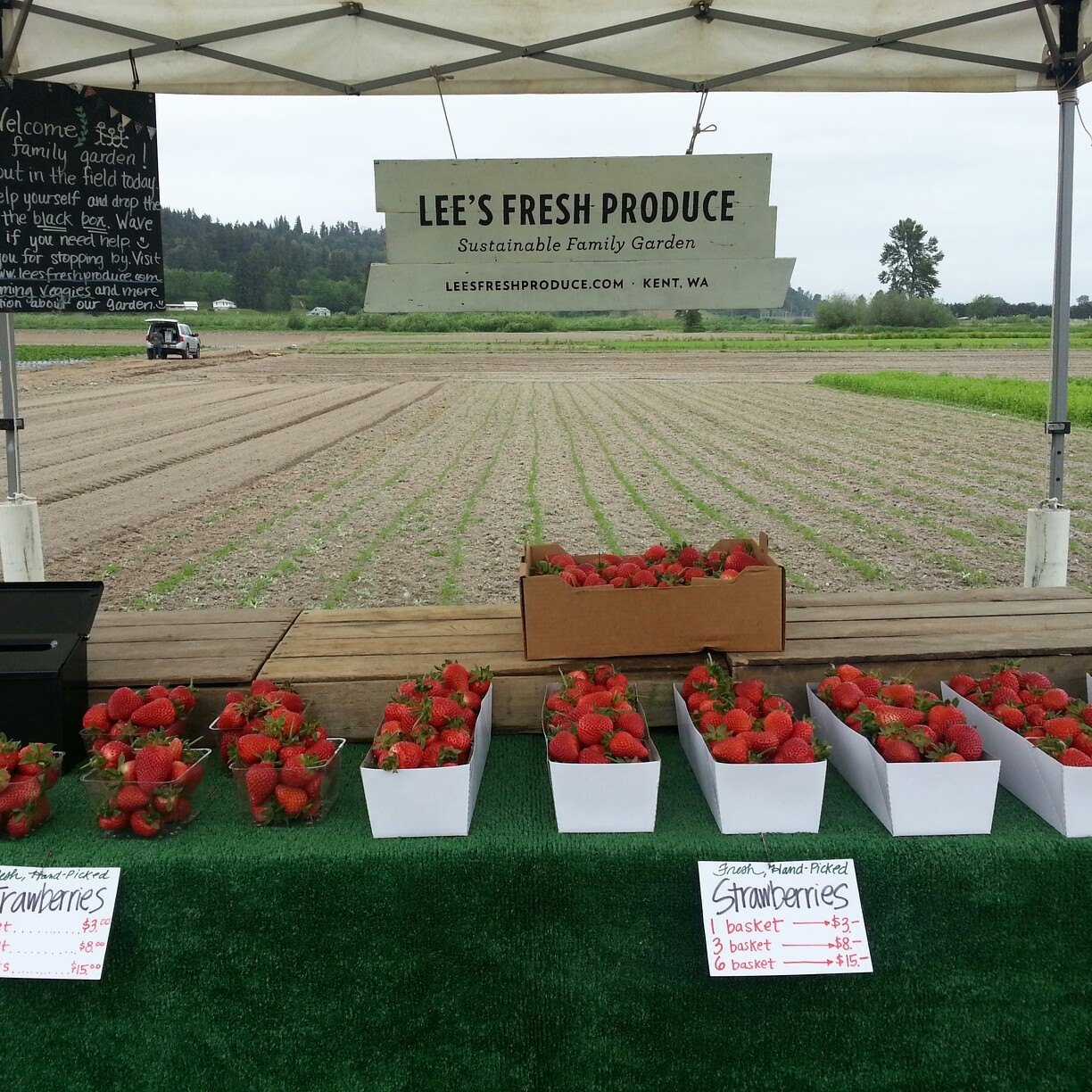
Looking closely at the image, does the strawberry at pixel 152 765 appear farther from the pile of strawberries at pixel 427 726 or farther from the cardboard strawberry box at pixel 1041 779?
the cardboard strawberry box at pixel 1041 779

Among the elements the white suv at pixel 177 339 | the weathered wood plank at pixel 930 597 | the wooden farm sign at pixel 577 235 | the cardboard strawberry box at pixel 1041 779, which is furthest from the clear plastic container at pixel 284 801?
the white suv at pixel 177 339

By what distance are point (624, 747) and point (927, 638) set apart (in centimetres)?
95

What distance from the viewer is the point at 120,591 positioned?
604cm

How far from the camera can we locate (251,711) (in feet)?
5.32

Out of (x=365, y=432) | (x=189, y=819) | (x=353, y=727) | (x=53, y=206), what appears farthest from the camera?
(x=365, y=432)

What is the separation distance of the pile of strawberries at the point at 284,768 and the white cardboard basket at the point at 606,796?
15.0 inches

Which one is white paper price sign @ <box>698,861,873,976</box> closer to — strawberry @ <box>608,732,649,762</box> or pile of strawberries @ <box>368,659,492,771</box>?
strawberry @ <box>608,732,649,762</box>

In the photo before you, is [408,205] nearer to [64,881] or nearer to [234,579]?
[64,881]

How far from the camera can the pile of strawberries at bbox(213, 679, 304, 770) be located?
1.57 meters

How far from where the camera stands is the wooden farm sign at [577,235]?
8.16 feet

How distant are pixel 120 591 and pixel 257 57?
4.30m

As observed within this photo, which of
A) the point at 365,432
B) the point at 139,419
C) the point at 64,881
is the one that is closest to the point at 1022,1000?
the point at 64,881

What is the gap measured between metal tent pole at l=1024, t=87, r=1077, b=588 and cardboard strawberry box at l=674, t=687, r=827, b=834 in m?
1.73

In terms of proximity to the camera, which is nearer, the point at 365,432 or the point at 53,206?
the point at 53,206
